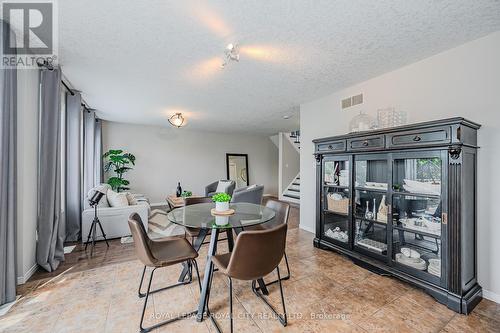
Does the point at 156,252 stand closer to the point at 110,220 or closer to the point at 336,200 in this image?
the point at 110,220

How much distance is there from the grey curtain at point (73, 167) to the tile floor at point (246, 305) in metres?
1.24

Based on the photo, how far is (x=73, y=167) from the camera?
3514 mm

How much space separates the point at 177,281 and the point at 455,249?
2.74 metres

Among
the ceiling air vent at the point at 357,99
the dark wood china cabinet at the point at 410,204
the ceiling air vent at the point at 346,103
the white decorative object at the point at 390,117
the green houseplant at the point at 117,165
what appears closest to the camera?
the dark wood china cabinet at the point at 410,204

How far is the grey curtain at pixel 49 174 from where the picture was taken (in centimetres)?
249

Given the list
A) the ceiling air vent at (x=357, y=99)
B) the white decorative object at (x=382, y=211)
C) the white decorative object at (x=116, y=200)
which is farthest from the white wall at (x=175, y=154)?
the white decorative object at (x=382, y=211)

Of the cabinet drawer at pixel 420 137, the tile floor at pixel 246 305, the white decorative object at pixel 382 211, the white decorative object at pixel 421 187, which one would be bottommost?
the tile floor at pixel 246 305

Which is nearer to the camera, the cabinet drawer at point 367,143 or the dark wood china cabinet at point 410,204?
the dark wood china cabinet at point 410,204

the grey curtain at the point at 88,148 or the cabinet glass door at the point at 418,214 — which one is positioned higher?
the grey curtain at the point at 88,148

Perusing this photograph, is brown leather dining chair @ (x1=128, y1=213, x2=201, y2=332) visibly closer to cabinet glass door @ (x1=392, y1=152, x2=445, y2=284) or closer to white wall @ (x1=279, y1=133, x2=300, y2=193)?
cabinet glass door @ (x1=392, y1=152, x2=445, y2=284)

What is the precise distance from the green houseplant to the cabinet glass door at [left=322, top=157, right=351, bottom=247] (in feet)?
16.1

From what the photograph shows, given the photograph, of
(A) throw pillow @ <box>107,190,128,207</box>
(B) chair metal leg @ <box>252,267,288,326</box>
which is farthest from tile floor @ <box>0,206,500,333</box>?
(A) throw pillow @ <box>107,190,128,207</box>

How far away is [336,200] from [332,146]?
0.80 meters

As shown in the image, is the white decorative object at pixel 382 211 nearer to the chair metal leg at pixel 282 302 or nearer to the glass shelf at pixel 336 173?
the glass shelf at pixel 336 173
